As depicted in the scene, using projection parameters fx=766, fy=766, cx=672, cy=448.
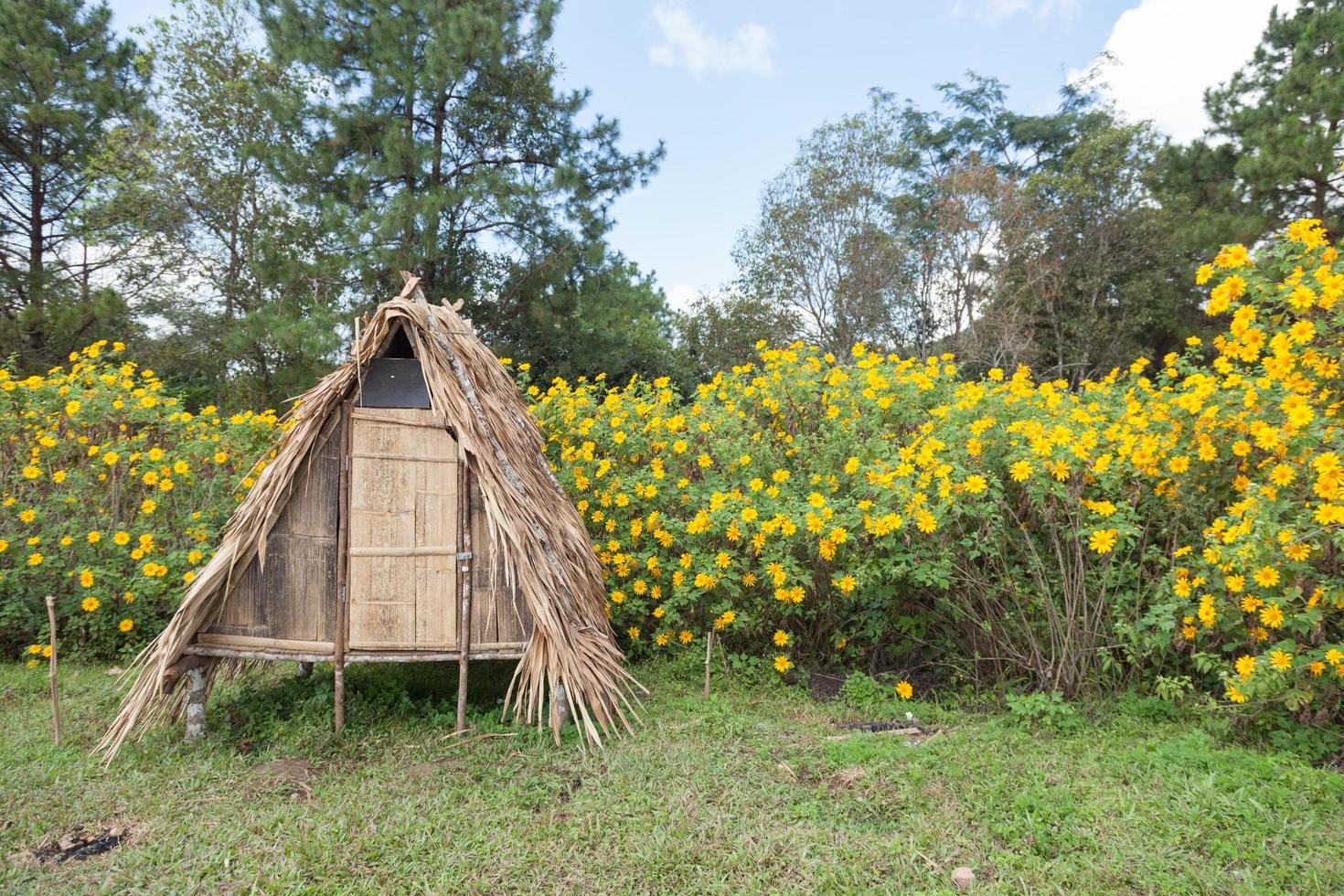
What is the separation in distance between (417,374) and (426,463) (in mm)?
421

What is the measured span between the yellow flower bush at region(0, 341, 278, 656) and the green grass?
3.61ft

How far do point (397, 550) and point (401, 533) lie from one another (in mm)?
82

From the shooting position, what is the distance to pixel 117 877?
8.13 feet

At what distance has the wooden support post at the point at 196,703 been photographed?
353cm

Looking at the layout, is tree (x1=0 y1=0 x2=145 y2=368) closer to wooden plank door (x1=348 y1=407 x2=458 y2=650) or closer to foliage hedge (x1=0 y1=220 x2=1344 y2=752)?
foliage hedge (x1=0 y1=220 x2=1344 y2=752)

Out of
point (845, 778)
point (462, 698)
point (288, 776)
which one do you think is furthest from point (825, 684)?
A: point (288, 776)

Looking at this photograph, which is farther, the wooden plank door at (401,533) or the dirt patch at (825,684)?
the dirt patch at (825,684)

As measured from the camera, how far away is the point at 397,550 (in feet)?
11.6

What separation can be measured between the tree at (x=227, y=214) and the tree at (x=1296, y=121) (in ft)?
51.6

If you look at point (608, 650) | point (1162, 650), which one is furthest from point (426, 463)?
point (1162, 650)

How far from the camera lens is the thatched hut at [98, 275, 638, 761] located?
348 centimetres

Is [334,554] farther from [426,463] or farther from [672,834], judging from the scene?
[672,834]

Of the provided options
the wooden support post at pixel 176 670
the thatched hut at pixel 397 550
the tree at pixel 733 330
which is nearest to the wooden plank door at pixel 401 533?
the thatched hut at pixel 397 550

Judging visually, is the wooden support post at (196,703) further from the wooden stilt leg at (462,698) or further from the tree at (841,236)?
the tree at (841,236)
